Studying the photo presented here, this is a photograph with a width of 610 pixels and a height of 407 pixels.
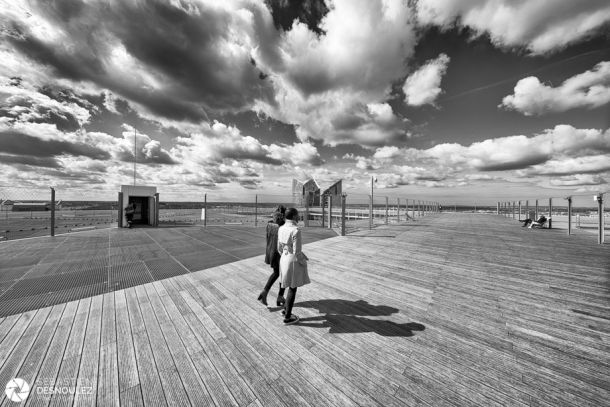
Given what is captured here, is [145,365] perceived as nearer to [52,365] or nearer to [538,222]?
[52,365]

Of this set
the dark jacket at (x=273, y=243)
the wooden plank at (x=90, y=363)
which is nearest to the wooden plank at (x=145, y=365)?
the wooden plank at (x=90, y=363)

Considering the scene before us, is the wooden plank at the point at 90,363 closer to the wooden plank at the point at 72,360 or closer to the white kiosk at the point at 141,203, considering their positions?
the wooden plank at the point at 72,360

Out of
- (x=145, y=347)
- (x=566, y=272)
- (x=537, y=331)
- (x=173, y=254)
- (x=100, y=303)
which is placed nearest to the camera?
(x=145, y=347)

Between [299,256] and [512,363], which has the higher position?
[299,256]

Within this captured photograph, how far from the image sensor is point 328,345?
8.45 feet

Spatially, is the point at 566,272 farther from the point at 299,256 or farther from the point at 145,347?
the point at 145,347

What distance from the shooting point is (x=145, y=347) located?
98.0 inches

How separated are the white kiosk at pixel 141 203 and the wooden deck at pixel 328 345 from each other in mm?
13705

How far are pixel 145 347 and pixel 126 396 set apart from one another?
0.72 meters

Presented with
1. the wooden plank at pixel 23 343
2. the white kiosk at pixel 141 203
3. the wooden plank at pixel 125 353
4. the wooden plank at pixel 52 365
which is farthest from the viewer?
the white kiosk at pixel 141 203

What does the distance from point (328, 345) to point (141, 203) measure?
19.9 meters

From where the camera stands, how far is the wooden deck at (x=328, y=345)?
1899 mm

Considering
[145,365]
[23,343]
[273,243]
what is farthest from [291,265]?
[23,343]

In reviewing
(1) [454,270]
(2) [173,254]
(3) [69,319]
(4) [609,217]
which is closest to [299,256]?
(3) [69,319]
